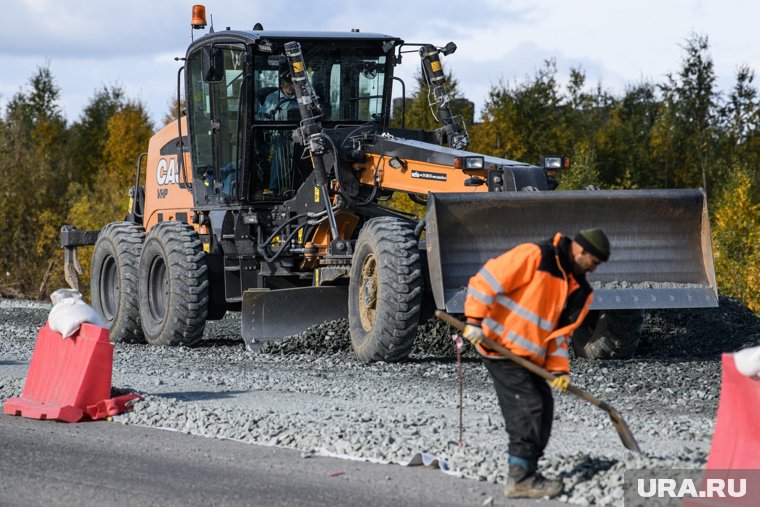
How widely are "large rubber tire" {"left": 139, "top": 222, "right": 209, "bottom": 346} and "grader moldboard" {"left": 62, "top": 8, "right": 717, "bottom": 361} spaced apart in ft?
0.08

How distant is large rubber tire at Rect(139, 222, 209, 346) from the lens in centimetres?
1412

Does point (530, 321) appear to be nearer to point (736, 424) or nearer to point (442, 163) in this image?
point (736, 424)

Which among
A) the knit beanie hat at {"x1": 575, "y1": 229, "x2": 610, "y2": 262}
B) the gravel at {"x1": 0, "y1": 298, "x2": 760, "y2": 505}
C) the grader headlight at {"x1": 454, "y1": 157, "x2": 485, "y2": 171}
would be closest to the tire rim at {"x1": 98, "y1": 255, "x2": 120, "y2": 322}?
the gravel at {"x1": 0, "y1": 298, "x2": 760, "y2": 505}

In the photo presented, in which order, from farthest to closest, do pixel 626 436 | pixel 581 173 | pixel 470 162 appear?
1. pixel 581 173
2. pixel 470 162
3. pixel 626 436

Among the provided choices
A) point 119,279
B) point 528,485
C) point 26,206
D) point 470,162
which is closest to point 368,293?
→ point 470,162

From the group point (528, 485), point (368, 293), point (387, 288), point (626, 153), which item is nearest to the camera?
point (528, 485)

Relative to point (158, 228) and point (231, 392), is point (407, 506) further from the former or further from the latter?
point (158, 228)

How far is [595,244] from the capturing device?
6.42 m

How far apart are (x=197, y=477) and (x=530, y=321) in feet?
7.11

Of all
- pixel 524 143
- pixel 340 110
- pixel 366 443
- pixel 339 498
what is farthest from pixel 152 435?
pixel 524 143

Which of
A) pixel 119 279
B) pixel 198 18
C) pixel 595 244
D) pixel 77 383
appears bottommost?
pixel 77 383

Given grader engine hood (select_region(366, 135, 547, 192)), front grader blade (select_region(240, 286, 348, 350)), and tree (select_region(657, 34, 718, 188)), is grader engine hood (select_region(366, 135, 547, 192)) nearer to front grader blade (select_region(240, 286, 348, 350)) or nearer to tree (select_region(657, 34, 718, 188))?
front grader blade (select_region(240, 286, 348, 350))

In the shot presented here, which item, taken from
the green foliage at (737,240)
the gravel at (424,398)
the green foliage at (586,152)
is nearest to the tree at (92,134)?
the green foliage at (586,152)

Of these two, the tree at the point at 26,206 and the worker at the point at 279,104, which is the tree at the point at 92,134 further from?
the worker at the point at 279,104
